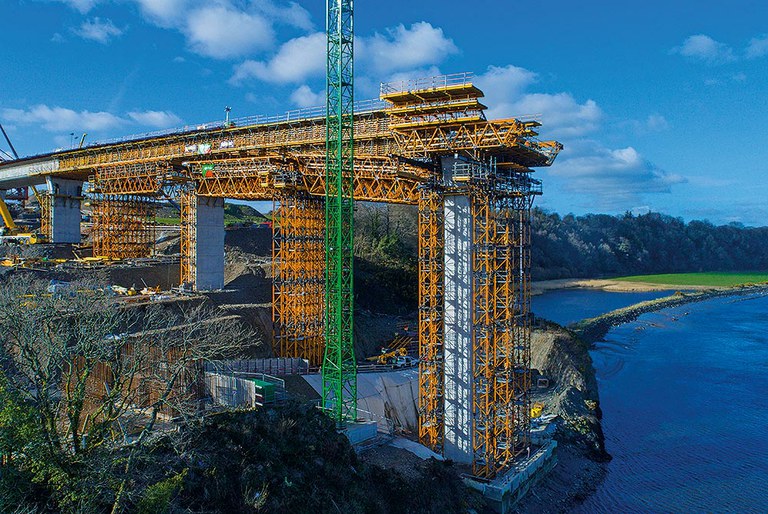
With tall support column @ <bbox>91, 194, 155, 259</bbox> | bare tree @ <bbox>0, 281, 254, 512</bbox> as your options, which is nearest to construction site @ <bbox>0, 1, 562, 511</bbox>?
bare tree @ <bbox>0, 281, 254, 512</bbox>

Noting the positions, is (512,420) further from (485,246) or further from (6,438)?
(6,438)

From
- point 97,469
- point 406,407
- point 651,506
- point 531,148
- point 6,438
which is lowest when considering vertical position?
point 651,506

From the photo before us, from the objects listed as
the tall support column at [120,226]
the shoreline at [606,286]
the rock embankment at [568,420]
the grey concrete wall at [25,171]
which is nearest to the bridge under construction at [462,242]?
the rock embankment at [568,420]

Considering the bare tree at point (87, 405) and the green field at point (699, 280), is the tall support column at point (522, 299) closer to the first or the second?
the bare tree at point (87, 405)

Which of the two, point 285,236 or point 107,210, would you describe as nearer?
point 285,236

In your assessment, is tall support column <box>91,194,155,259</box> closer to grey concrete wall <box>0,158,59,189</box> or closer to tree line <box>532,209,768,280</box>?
grey concrete wall <box>0,158,59,189</box>

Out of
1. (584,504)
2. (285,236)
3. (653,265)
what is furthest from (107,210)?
(653,265)
